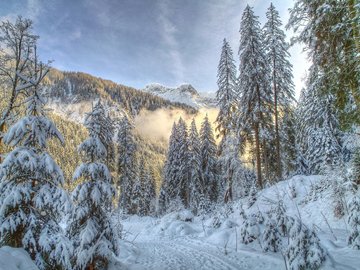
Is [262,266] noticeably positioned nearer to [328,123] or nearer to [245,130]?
[245,130]

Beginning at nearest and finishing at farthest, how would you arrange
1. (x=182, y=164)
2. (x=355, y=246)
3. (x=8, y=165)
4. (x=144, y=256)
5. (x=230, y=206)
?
1. (x=8, y=165)
2. (x=355, y=246)
3. (x=144, y=256)
4. (x=230, y=206)
5. (x=182, y=164)

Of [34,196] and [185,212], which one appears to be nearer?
[34,196]

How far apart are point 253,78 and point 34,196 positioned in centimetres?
2154

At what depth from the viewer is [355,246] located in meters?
8.27

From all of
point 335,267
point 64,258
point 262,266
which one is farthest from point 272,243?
point 64,258

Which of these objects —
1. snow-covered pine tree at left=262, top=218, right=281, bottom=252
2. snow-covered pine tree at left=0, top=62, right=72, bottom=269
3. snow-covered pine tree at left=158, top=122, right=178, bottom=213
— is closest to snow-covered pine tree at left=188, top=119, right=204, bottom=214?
snow-covered pine tree at left=158, top=122, right=178, bottom=213

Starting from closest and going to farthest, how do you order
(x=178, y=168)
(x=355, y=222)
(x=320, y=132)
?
1. (x=355, y=222)
2. (x=320, y=132)
3. (x=178, y=168)

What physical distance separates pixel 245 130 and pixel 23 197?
2227 centimetres

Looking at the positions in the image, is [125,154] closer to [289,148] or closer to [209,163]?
[209,163]

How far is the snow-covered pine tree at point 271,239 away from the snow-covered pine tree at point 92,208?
5.66 m

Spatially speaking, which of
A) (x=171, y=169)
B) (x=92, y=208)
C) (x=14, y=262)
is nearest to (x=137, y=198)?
(x=171, y=169)

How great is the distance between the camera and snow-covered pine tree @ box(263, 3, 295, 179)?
25.8 m

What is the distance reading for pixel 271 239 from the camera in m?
10.8

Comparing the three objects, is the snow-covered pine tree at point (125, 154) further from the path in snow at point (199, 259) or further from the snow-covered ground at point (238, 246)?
the path in snow at point (199, 259)
